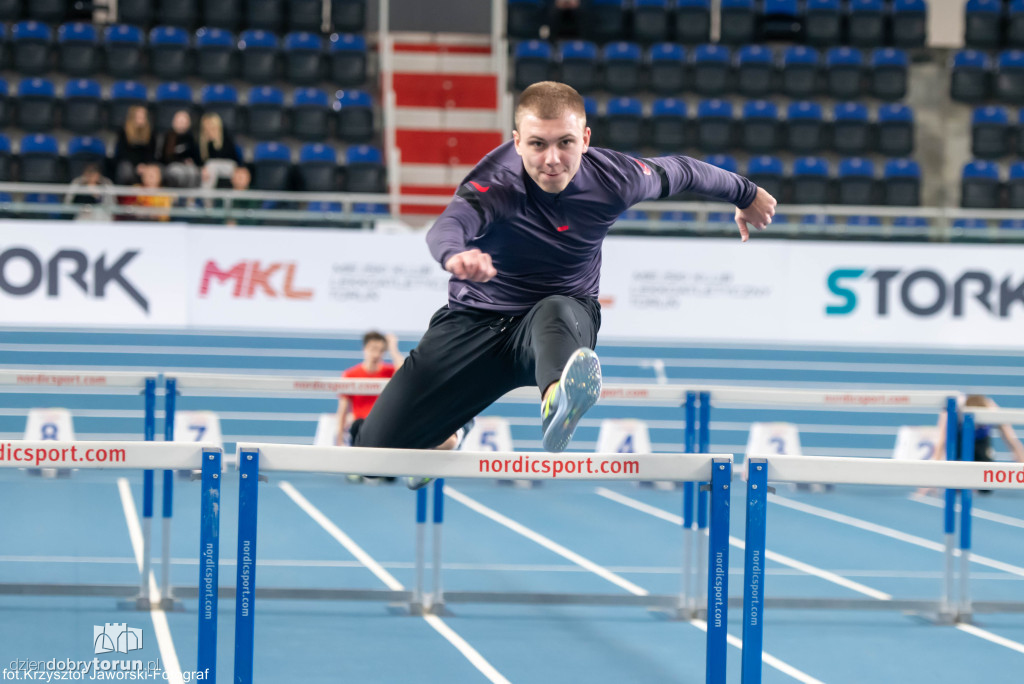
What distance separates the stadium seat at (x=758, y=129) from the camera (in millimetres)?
15992

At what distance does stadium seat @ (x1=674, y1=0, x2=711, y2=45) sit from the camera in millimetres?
17594

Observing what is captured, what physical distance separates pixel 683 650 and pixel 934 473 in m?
2.91

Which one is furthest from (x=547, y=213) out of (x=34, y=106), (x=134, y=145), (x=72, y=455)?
(x=34, y=106)

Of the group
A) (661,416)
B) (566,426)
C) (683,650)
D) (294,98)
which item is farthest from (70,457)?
(294,98)

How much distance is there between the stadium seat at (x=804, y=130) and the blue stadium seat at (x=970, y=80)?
2481 mm

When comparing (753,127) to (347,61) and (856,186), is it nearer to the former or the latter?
(856,186)

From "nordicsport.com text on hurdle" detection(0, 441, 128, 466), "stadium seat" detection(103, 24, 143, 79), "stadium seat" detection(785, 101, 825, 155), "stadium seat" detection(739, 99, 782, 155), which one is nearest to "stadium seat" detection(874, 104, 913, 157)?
"stadium seat" detection(785, 101, 825, 155)

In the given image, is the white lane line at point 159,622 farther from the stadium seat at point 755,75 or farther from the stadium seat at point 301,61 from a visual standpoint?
the stadium seat at point 755,75

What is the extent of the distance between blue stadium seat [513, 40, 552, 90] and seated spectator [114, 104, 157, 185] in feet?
17.5

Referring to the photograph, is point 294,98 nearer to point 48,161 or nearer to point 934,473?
point 48,161

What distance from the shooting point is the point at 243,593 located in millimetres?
3430

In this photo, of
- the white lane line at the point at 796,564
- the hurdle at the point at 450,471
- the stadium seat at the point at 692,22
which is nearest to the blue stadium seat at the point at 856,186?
the stadium seat at the point at 692,22

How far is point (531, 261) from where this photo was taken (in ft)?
13.5

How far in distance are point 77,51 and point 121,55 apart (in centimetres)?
57
